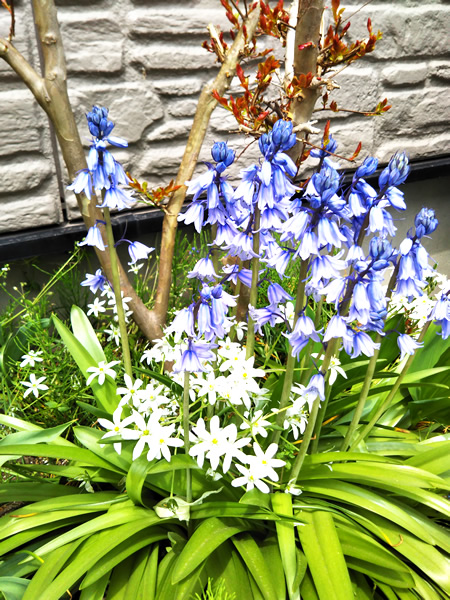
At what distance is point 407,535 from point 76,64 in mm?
2614

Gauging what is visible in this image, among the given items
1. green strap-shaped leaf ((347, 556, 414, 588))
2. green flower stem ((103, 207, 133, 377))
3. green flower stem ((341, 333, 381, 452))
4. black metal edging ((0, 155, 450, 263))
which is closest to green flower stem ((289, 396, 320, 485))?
green flower stem ((341, 333, 381, 452))

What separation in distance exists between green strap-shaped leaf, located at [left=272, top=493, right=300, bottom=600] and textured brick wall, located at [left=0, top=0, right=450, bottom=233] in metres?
2.01

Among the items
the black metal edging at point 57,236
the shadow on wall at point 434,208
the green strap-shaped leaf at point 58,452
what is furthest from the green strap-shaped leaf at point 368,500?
the shadow on wall at point 434,208

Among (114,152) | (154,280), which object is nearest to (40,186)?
(114,152)

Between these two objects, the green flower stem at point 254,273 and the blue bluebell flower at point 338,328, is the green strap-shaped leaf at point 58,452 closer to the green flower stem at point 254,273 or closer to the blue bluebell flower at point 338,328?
the green flower stem at point 254,273

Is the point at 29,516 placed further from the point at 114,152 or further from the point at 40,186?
the point at 114,152

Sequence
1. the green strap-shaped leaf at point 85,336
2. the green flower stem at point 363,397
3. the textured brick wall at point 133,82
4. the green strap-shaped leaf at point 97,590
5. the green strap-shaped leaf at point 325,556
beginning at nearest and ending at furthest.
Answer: the green strap-shaped leaf at point 325,556
the green strap-shaped leaf at point 97,590
the green flower stem at point 363,397
the green strap-shaped leaf at point 85,336
the textured brick wall at point 133,82

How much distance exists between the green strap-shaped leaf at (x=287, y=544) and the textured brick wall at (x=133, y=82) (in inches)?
Answer: 79.1

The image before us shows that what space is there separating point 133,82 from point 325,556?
8.28ft

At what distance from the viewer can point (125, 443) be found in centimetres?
187

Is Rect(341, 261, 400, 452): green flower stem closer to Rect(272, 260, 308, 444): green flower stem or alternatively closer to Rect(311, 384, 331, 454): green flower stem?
Rect(311, 384, 331, 454): green flower stem

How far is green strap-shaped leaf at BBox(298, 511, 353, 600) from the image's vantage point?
153 cm

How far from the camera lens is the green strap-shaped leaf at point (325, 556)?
5.00ft

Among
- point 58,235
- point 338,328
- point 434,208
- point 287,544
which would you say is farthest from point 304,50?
point 434,208
